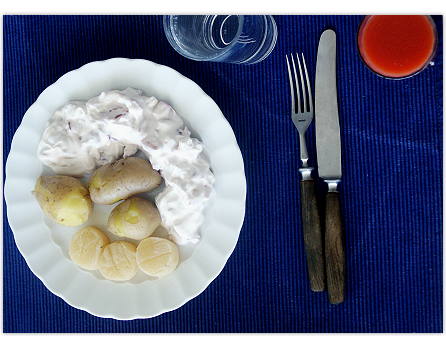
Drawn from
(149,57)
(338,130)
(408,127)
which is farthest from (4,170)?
(408,127)

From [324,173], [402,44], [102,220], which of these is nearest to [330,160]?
[324,173]

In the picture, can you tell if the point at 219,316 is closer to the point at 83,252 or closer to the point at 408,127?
the point at 83,252

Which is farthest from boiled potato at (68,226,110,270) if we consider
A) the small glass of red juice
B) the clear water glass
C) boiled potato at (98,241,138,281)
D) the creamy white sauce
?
the small glass of red juice

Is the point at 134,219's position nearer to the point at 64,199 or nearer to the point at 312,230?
the point at 64,199

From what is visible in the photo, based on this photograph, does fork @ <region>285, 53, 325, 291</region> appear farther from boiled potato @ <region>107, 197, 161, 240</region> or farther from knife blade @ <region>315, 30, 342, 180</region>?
boiled potato @ <region>107, 197, 161, 240</region>

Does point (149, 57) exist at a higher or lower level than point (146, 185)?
higher

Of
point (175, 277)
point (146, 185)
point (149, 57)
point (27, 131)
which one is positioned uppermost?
point (149, 57)
